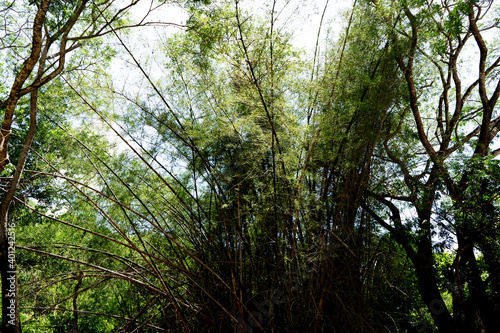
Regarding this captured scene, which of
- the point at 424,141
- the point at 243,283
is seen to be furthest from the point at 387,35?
the point at 243,283

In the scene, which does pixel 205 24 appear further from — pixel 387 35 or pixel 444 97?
pixel 444 97

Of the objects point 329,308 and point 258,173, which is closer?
point 329,308

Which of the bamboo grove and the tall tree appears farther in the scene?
the tall tree

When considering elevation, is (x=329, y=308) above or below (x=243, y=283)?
below

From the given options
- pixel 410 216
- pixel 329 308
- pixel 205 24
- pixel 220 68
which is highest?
pixel 220 68

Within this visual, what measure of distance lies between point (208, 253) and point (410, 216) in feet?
8.10

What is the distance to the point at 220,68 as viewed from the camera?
3332 millimetres

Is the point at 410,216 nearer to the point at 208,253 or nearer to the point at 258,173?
the point at 258,173

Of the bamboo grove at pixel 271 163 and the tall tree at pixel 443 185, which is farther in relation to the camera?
the tall tree at pixel 443 185

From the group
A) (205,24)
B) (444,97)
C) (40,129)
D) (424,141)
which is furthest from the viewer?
(40,129)

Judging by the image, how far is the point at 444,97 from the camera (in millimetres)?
4707

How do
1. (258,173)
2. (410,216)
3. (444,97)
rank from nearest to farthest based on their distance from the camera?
(258,173) → (410,216) → (444,97)

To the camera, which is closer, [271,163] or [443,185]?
[271,163]

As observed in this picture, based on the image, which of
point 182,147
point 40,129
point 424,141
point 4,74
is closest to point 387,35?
point 424,141
